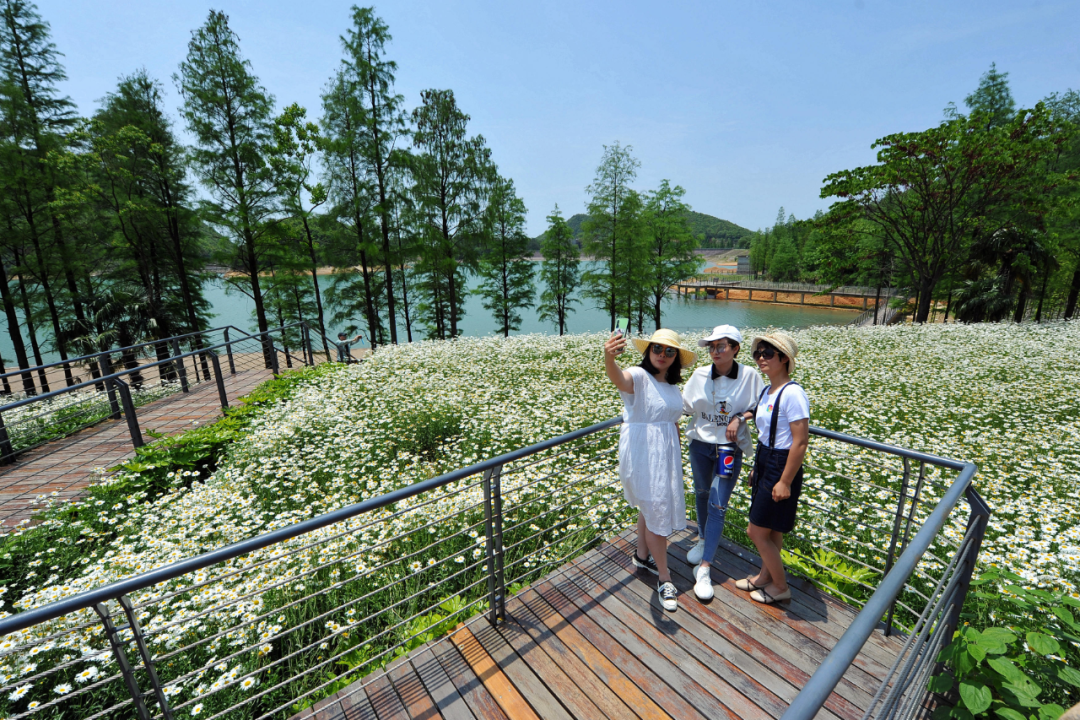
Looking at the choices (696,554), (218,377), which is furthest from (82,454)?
(696,554)

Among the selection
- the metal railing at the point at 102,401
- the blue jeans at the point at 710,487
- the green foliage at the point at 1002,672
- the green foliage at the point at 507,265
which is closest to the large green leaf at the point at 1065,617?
the green foliage at the point at 1002,672

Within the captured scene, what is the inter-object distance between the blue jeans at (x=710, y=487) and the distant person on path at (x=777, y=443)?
0.18m

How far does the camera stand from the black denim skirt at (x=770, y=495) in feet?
9.20

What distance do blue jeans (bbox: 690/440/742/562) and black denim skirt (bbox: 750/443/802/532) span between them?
0.21m

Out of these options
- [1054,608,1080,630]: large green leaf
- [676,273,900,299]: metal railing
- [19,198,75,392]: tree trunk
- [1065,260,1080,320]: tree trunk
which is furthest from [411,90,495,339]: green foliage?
[676,273,900,299]: metal railing

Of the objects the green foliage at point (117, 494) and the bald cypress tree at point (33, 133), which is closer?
the green foliage at point (117, 494)

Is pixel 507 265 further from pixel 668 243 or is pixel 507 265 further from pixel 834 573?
pixel 834 573

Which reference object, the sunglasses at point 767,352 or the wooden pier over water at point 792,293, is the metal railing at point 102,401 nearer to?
the sunglasses at point 767,352

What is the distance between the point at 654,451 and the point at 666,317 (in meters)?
48.6

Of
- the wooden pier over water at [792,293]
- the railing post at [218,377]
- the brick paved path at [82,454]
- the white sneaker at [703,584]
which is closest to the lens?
the white sneaker at [703,584]

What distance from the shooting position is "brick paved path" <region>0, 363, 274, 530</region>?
18.3 feet

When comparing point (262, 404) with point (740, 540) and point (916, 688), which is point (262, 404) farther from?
point (916, 688)

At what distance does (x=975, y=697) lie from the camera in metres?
1.84

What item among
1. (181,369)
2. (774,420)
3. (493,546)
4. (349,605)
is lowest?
(349,605)
